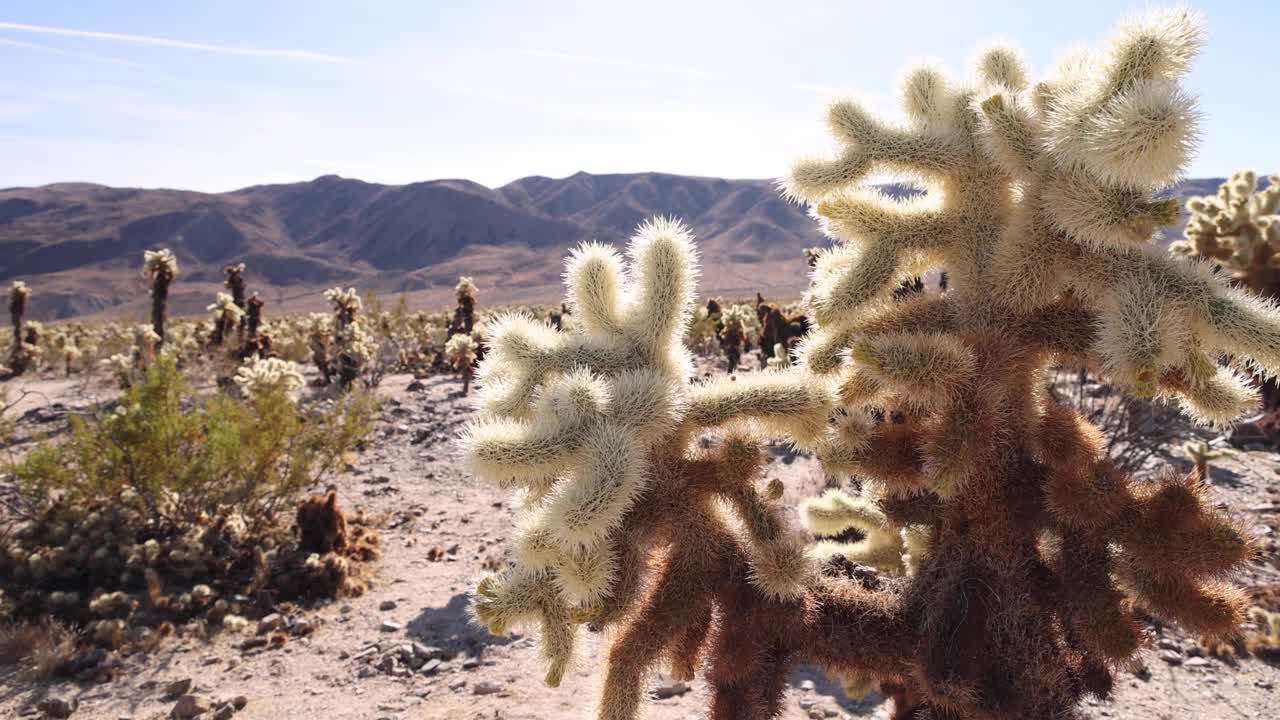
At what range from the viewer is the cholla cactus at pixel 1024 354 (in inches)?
78.1

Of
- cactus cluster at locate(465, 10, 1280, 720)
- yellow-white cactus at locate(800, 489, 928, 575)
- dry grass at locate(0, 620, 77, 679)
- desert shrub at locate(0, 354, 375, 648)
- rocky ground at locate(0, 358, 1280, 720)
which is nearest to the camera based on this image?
cactus cluster at locate(465, 10, 1280, 720)

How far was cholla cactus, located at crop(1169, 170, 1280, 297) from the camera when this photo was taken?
7707mm

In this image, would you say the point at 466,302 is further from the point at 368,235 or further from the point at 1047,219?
the point at 368,235

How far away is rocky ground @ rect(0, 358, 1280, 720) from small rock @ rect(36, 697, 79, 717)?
0.01 metres

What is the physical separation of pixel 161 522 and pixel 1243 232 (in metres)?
12.7

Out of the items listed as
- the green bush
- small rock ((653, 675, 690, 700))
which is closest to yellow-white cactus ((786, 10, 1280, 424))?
small rock ((653, 675, 690, 700))

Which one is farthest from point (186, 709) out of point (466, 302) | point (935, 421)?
point (466, 302)

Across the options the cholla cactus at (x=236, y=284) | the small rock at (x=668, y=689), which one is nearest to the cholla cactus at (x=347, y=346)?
the cholla cactus at (x=236, y=284)

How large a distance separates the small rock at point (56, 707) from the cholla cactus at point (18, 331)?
Answer: 786 inches

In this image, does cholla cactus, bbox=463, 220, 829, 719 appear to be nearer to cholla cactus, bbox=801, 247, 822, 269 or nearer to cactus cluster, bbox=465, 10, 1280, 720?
cactus cluster, bbox=465, 10, 1280, 720

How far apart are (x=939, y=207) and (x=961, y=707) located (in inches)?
68.0

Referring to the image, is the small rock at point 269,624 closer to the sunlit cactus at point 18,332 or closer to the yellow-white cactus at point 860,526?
the yellow-white cactus at point 860,526

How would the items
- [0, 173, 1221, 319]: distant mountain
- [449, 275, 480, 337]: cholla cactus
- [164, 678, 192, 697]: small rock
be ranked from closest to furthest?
1. [164, 678, 192, 697]: small rock
2. [449, 275, 480, 337]: cholla cactus
3. [0, 173, 1221, 319]: distant mountain

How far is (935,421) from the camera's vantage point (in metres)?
2.37
